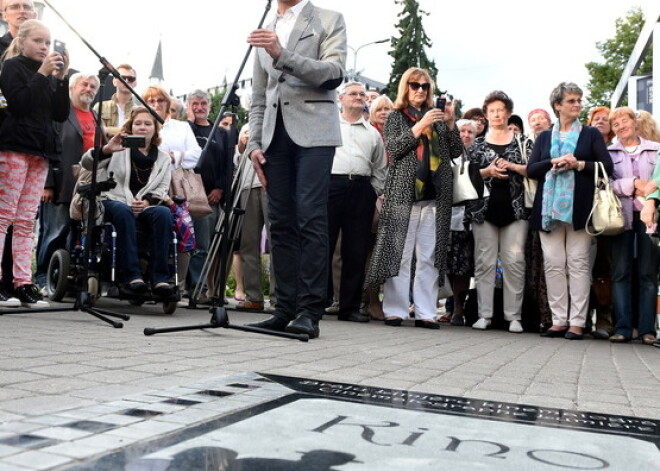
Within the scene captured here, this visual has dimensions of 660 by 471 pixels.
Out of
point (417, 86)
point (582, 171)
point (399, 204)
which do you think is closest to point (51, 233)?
point (399, 204)

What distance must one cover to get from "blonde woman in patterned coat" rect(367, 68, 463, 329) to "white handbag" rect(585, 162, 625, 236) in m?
1.33

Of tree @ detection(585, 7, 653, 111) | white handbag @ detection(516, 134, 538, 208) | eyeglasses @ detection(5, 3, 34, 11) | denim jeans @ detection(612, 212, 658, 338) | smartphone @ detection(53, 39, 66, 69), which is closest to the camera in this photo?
smartphone @ detection(53, 39, 66, 69)

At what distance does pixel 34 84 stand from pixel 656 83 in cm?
1405

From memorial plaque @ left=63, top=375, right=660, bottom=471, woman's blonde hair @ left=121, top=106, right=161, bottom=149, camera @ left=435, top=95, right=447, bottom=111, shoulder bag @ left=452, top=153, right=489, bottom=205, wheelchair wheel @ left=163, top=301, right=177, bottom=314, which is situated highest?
camera @ left=435, top=95, right=447, bottom=111

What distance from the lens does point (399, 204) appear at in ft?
24.3

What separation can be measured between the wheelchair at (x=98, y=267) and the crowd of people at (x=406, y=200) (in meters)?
0.10

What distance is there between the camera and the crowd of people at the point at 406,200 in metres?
6.17

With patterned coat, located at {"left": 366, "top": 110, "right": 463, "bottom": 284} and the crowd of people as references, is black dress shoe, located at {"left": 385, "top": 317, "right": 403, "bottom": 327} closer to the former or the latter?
the crowd of people

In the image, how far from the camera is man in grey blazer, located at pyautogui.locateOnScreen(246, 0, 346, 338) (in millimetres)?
4934

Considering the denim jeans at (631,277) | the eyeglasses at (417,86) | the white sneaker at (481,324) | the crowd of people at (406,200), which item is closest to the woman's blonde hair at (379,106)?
the crowd of people at (406,200)

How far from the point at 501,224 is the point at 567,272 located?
2.58 ft

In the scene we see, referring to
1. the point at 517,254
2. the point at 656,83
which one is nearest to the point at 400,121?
the point at 517,254

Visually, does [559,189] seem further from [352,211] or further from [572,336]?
[352,211]

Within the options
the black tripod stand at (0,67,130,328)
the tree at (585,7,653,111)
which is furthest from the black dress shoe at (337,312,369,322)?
the tree at (585,7,653,111)
